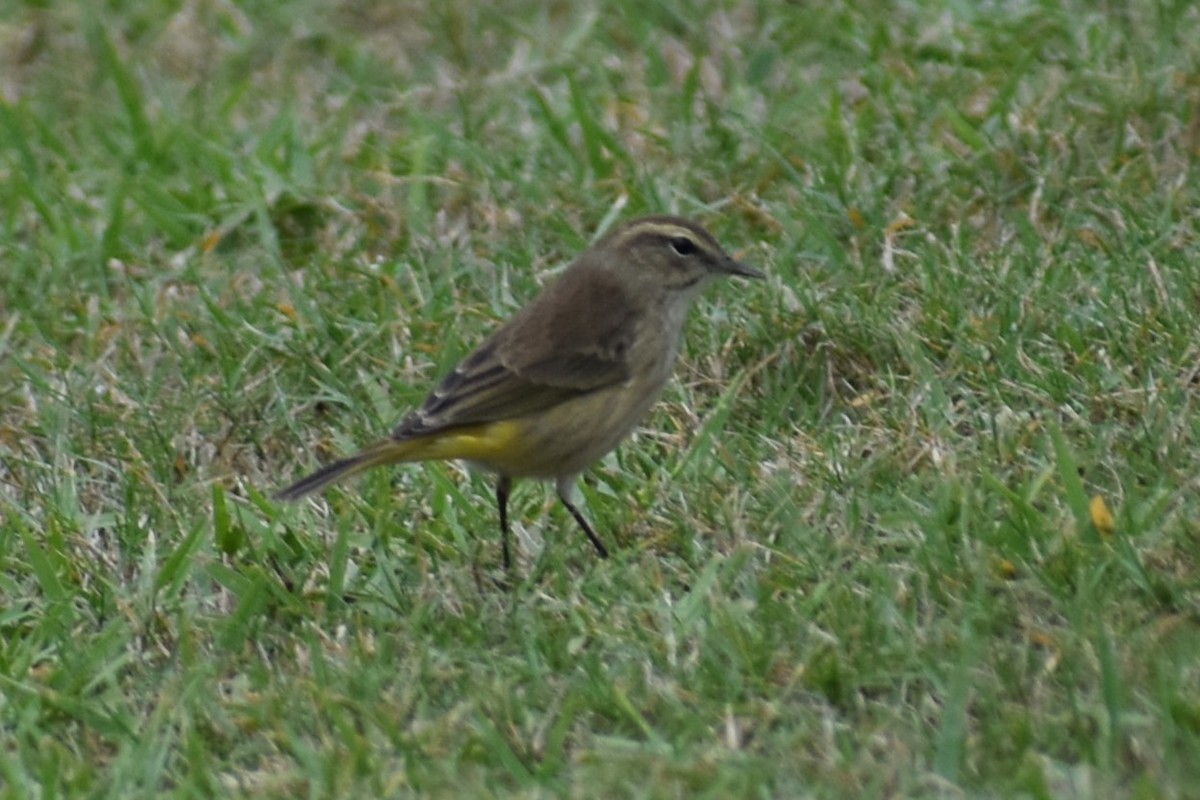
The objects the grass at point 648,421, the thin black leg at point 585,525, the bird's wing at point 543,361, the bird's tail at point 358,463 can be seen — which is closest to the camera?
the grass at point 648,421

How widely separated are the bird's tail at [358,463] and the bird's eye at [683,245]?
1.18 meters

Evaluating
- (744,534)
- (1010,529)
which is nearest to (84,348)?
(744,534)

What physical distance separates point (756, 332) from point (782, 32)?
109 inches

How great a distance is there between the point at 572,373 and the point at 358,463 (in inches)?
29.6

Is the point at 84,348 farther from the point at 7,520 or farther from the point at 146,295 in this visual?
the point at 7,520

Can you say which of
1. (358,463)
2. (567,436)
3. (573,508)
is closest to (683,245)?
(567,436)

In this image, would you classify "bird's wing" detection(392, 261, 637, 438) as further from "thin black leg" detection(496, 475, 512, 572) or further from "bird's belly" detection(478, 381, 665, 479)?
"thin black leg" detection(496, 475, 512, 572)

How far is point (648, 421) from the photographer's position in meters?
6.54

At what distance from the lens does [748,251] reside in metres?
7.30

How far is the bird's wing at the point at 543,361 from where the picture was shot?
5.80 meters

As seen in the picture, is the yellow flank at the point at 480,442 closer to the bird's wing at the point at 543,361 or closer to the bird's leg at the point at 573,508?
the bird's wing at the point at 543,361

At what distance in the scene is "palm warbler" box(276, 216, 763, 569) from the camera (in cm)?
575

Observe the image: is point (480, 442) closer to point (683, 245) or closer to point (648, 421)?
point (648, 421)

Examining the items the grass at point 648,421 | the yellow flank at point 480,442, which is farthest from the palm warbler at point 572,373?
the grass at point 648,421
